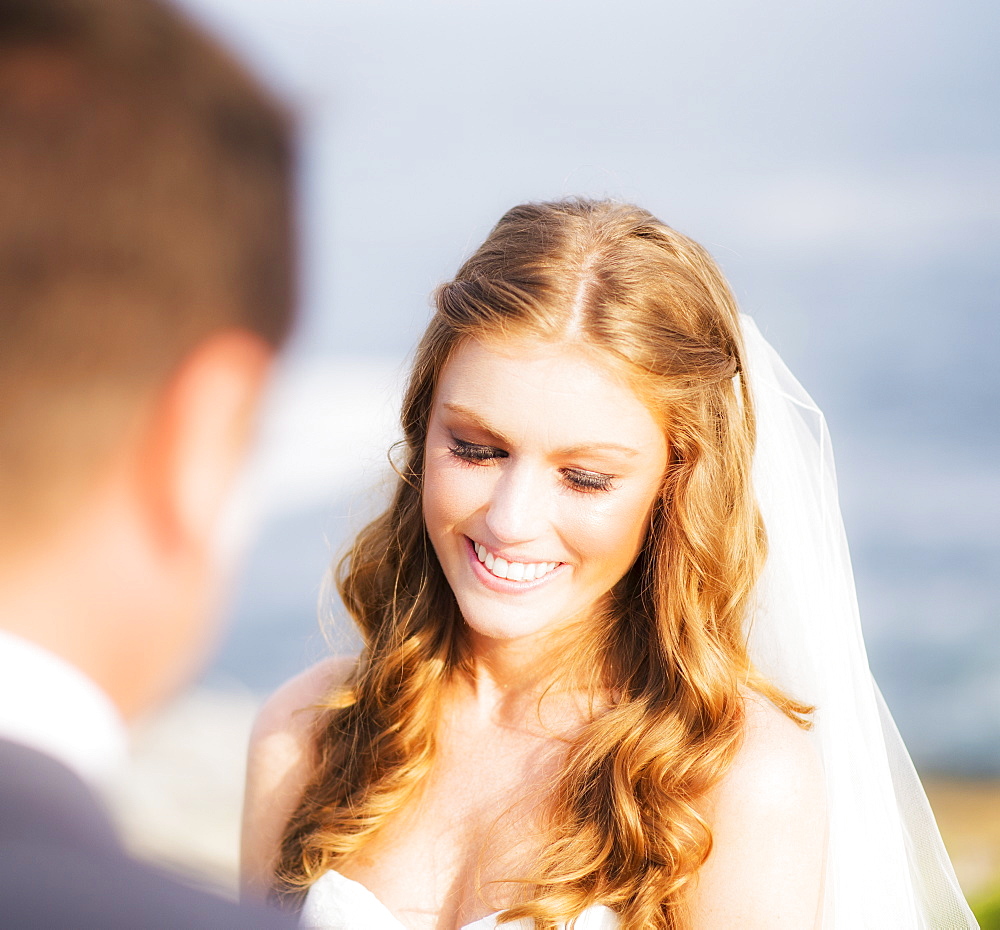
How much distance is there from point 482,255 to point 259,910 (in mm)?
1905

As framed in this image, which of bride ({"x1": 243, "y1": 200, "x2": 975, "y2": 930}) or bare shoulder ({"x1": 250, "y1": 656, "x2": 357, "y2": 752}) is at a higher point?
bride ({"x1": 243, "y1": 200, "x2": 975, "y2": 930})

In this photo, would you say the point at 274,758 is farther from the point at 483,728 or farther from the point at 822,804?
the point at 822,804

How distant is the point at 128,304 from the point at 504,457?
66.6 inches

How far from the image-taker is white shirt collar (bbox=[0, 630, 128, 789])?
0.62 meters

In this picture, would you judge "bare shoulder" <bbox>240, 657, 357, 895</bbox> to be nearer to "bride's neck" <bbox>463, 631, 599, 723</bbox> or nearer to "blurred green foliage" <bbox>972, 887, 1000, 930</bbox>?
"bride's neck" <bbox>463, 631, 599, 723</bbox>

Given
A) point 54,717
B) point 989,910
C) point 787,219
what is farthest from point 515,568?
point 787,219

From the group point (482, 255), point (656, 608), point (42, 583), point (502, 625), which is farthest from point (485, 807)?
point (42, 583)

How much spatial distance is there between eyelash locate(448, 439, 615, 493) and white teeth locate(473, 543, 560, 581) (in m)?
0.20

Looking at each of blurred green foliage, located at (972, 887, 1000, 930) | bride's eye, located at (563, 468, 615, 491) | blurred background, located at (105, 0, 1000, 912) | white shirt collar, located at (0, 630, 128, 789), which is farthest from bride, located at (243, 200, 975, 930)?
blurred background, located at (105, 0, 1000, 912)

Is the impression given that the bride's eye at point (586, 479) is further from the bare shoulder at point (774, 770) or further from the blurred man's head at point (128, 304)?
the blurred man's head at point (128, 304)

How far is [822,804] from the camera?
2.22 meters

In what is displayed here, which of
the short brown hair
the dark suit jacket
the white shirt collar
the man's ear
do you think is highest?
the short brown hair

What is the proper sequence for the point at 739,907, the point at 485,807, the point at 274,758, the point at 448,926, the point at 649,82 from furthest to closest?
the point at 649,82 → the point at 274,758 → the point at 485,807 → the point at 448,926 → the point at 739,907

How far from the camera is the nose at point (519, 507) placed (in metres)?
2.19
